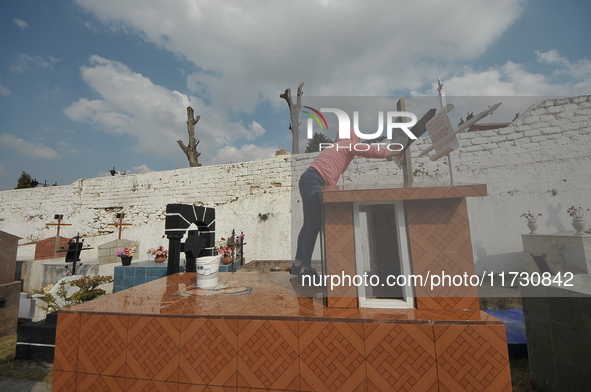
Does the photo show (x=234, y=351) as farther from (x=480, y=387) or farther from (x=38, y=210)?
(x=38, y=210)

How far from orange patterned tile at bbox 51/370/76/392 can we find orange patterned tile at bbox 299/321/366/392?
2.16 meters

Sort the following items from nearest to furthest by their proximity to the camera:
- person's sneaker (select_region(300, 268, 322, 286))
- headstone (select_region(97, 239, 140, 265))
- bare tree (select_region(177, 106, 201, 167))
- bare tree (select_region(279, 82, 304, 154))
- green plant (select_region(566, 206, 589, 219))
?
person's sneaker (select_region(300, 268, 322, 286)) → green plant (select_region(566, 206, 589, 219)) → headstone (select_region(97, 239, 140, 265)) → bare tree (select_region(279, 82, 304, 154)) → bare tree (select_region(177, 106, 201, 167))

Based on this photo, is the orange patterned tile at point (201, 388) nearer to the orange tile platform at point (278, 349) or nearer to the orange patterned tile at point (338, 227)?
the orange tile platform at point (278, 349)

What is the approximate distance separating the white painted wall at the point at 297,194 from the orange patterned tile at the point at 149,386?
10.3ft

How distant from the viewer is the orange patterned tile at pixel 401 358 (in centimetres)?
199

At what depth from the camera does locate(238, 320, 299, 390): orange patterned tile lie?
2.08 meters

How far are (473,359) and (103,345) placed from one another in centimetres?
322

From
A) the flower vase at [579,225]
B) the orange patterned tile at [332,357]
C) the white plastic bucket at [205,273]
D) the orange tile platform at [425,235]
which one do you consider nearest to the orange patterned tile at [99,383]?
the white plastic bucket at [205,273]

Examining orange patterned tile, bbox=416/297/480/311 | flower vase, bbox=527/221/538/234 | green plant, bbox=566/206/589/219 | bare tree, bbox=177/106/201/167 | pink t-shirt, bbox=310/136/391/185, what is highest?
bare tree, bbox=177/106/201/167

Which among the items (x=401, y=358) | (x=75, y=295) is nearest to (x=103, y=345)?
(x=401, y=358)

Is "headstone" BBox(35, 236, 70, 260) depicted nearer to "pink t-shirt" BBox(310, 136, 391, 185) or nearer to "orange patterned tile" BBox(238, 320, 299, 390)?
"orange patterned tile" BBox(238, 320, 299, 390)

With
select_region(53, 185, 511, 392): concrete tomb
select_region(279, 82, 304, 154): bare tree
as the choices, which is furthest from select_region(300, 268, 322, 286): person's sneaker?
select_region(279, 82, 304, 154): bare tree

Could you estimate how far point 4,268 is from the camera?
5.89 metres

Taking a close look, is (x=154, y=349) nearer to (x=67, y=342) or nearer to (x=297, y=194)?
(x=67, y=342)
